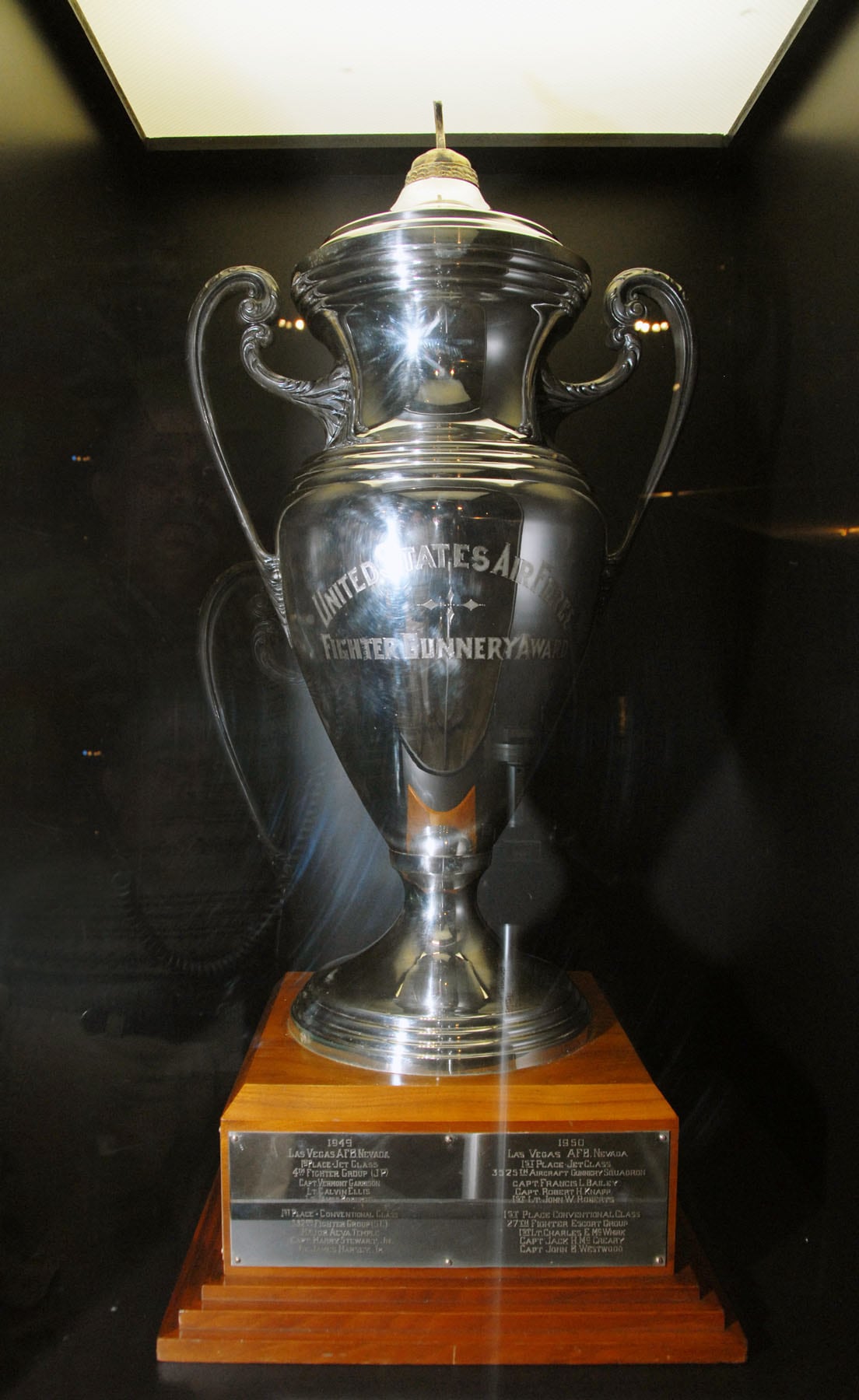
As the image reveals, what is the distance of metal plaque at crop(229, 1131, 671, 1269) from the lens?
1.96ft

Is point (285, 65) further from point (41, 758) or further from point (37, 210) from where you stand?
point (41, 758)

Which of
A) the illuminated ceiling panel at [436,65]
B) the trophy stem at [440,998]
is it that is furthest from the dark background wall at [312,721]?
the trophy stem at [440,998]

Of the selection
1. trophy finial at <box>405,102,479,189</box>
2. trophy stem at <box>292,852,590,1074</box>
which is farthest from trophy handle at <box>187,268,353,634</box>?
trophy stem at <box>292,852,590,1074</box>

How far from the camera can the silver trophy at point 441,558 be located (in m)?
0.67

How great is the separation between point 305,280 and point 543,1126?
0.54 m

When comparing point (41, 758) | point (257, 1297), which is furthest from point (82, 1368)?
point (41, 758)

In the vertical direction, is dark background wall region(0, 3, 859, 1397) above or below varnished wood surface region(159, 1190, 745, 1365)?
above

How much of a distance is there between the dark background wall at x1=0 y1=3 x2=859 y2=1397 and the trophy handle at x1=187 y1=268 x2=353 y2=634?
10 cm

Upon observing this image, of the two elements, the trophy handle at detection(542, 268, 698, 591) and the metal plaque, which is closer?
the metal plaque

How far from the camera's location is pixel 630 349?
0.76 meters

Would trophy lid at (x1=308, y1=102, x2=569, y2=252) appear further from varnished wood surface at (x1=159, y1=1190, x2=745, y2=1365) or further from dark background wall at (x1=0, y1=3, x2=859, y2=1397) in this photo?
varnished wood surface at (x1=159, y1=1190, x2=745, y2=1365)

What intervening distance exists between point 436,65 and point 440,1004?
67 centimetres

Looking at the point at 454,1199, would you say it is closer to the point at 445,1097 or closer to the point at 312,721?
the point at 445,1097

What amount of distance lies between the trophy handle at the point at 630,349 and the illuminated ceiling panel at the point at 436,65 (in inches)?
7.0
